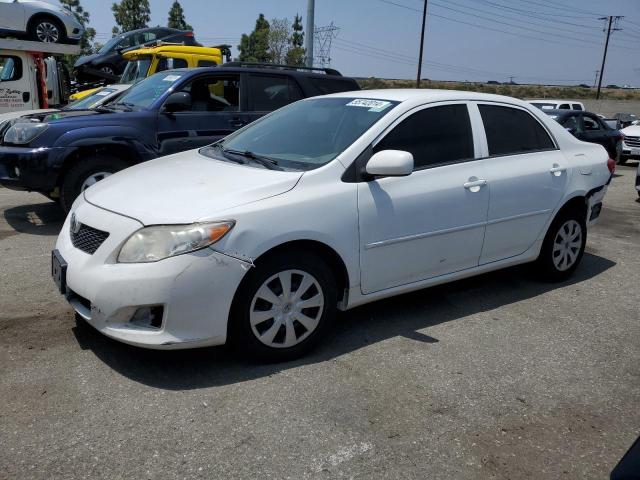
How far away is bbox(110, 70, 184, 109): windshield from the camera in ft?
22.9

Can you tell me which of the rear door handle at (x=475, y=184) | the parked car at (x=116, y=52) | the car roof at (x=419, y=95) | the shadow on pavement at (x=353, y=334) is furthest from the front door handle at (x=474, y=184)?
the parked car at (x=116, y=52)

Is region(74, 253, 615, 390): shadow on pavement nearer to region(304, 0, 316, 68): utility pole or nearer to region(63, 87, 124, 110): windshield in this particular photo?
region(63, 87, 124, 110): windshield

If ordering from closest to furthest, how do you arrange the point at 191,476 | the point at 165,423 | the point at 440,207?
the point at 191,476 → the point at 165,423 → the point at 440,207

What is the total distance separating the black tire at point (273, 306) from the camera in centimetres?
330

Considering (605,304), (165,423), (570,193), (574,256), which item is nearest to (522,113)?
(570,193)

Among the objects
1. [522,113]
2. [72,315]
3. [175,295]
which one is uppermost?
[522,113]

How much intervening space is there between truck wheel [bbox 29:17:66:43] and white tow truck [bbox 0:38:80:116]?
1003mm

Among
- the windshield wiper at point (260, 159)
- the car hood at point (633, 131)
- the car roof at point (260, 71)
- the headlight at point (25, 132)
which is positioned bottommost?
the car hood at point (633, 131)

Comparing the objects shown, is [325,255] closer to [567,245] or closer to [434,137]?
[434,137]

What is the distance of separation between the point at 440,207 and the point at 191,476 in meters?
2.42

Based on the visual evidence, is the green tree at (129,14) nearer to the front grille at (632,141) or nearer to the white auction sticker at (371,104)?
the front grille at (632,141)

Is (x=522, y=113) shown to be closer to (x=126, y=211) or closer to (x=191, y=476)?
(x=126, y=211)

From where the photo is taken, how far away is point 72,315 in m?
4.14

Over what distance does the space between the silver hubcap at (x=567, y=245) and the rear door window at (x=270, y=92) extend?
396cm
